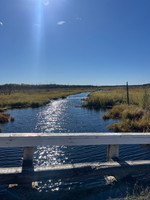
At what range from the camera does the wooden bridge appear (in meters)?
2.78

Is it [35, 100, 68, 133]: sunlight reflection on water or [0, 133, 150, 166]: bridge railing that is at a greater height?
[0, 133, 150, 166]: bridge railing

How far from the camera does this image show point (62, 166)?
307cm

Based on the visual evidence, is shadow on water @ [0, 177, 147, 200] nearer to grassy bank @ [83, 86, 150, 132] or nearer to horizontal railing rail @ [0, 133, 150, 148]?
horizontal railing rail @ [0, 133, 150, 148]

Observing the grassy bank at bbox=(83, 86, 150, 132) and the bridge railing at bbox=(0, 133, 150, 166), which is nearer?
the bridge railing at bbox=(0, 133, 150, 166)

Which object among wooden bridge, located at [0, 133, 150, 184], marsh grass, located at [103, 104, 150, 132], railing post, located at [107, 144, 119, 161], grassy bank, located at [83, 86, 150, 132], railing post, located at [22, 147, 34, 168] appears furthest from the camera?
grassy bank, located at [83, 86, 150, 132]

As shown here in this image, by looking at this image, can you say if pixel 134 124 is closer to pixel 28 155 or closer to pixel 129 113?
pixel 129 113

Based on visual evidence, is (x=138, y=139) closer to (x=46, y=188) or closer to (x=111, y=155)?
(x=111, y=155)

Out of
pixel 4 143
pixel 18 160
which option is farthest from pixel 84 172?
pixel 18 160

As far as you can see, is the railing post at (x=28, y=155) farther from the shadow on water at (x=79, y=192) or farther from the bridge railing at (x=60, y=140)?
the shadow on water at (x=79, y=192)

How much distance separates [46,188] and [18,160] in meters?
3.01

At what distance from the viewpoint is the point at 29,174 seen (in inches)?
108

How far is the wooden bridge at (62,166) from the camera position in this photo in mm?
2781

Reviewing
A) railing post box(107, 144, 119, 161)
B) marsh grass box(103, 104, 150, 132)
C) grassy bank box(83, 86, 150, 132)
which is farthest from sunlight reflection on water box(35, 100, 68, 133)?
railing post box(107, 144, 119, 161)

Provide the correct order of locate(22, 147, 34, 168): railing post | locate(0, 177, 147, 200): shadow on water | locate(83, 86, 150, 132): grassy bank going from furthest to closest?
locate(83, 86, 150, 132): grassy bank → locate(22, 147, 34, 168): railing post → locate(0, 177, 147, 200): shadow on water
